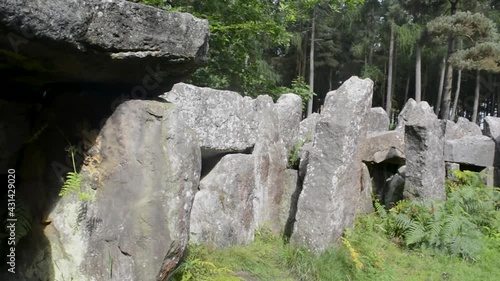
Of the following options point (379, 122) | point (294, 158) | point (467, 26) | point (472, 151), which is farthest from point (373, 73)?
point (294, 158)

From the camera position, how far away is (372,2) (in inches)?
1110

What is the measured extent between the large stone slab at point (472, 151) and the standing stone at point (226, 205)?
419 centimetres

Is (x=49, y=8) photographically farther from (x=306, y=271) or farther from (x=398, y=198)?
(x=398, y=198)

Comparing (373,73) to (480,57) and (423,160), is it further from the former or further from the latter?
(423,160)

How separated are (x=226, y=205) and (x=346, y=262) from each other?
1437 mm

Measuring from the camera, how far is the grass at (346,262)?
4902 mm

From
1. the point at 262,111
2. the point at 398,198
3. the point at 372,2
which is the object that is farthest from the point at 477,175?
the point at 372,2

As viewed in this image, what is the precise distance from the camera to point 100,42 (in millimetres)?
2230

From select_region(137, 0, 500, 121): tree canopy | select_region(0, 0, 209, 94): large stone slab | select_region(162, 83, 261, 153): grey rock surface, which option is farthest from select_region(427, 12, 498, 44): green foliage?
select_region(0, 0, 209, 94): large stone slab

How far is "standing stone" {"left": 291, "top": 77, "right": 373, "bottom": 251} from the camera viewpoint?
209 inches

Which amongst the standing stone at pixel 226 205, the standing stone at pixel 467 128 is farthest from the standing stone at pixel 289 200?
the standing stone at pixel 467 128

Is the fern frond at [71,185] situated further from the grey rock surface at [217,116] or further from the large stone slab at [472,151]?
the large stone slab at [472,151]

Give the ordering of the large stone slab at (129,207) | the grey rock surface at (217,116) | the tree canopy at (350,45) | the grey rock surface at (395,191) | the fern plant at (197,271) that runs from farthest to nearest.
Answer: the tree canopy at (350,45)
the grey rock surface at (395,191)
the grey rock surface at (217,116)
the fern plant at (197,271)
the large stone slab at (129,207)

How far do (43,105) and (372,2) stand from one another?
27.7 meters
